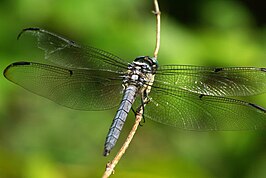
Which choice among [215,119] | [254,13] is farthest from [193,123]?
[254,13]

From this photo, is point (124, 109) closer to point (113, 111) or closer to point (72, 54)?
point (72, 54)

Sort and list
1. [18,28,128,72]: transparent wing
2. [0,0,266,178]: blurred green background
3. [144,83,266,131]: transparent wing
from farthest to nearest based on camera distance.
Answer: [0,0,266,178]: blurred green background < [18,28,128,72]: transparent wing < [144,83,266,131]: transparent wing

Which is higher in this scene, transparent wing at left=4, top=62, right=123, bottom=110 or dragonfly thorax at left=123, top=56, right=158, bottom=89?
dragonfly thorax at left=123, top=56, right=158, bottom=89

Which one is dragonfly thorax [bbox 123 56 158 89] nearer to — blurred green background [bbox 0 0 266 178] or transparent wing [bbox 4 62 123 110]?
transparent wing [bbox 4 62 123 110]

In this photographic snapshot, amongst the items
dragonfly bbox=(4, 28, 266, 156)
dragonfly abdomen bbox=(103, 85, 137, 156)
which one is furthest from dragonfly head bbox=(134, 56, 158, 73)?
dragonfly abdomen bbox=(103, 85, 137, 156)

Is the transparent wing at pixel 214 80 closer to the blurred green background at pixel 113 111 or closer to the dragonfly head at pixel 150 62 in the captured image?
the dragonfly head at pixel 150 62

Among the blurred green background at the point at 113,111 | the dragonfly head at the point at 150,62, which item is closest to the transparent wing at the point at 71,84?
the dragonfly head at the point at 150,62

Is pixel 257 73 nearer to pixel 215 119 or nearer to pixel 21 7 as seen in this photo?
pixel 215 119
